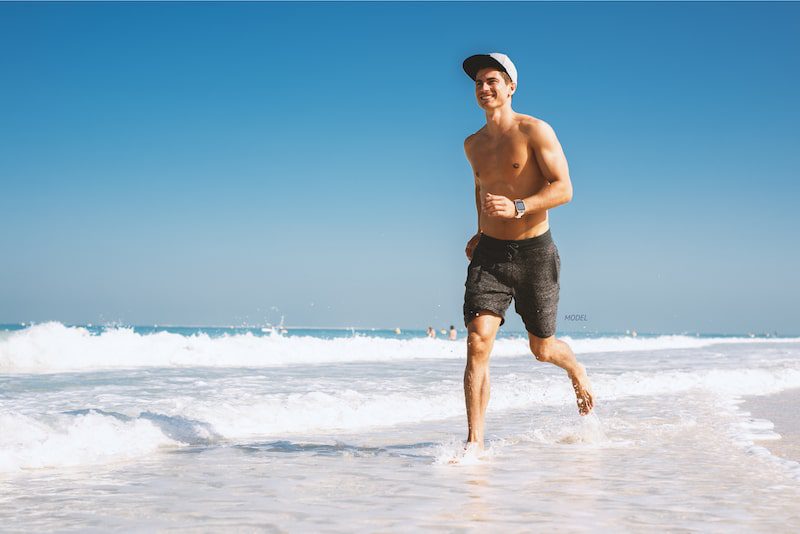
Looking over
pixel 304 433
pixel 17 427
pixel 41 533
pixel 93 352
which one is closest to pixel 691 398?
pixel 304 433

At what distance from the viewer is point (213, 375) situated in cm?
1141

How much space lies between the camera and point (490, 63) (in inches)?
192

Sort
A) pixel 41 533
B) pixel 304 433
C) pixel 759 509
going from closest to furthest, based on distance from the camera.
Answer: pixel 41 533 → pixel 759 509 → pixel 304 433

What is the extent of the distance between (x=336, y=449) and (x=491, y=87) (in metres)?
2.59

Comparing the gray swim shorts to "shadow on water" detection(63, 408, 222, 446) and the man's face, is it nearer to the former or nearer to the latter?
the man's face

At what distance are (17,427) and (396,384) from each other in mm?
5480

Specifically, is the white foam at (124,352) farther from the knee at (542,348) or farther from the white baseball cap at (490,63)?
the white baseball cap at (490,63)

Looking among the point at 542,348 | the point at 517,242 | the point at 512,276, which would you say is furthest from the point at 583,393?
the point at 517,242

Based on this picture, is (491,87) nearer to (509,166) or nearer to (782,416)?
(509,166)

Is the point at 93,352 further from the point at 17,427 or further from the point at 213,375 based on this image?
the point at 17,427

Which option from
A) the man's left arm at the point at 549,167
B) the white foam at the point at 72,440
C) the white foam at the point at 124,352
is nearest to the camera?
the white foam at the point at 72,440

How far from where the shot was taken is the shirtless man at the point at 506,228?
482 cm

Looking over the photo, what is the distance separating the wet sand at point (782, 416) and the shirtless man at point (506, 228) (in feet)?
5.77

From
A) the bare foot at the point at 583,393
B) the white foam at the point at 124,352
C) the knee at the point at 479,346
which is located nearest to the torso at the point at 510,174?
the knee at the point at 479,346
